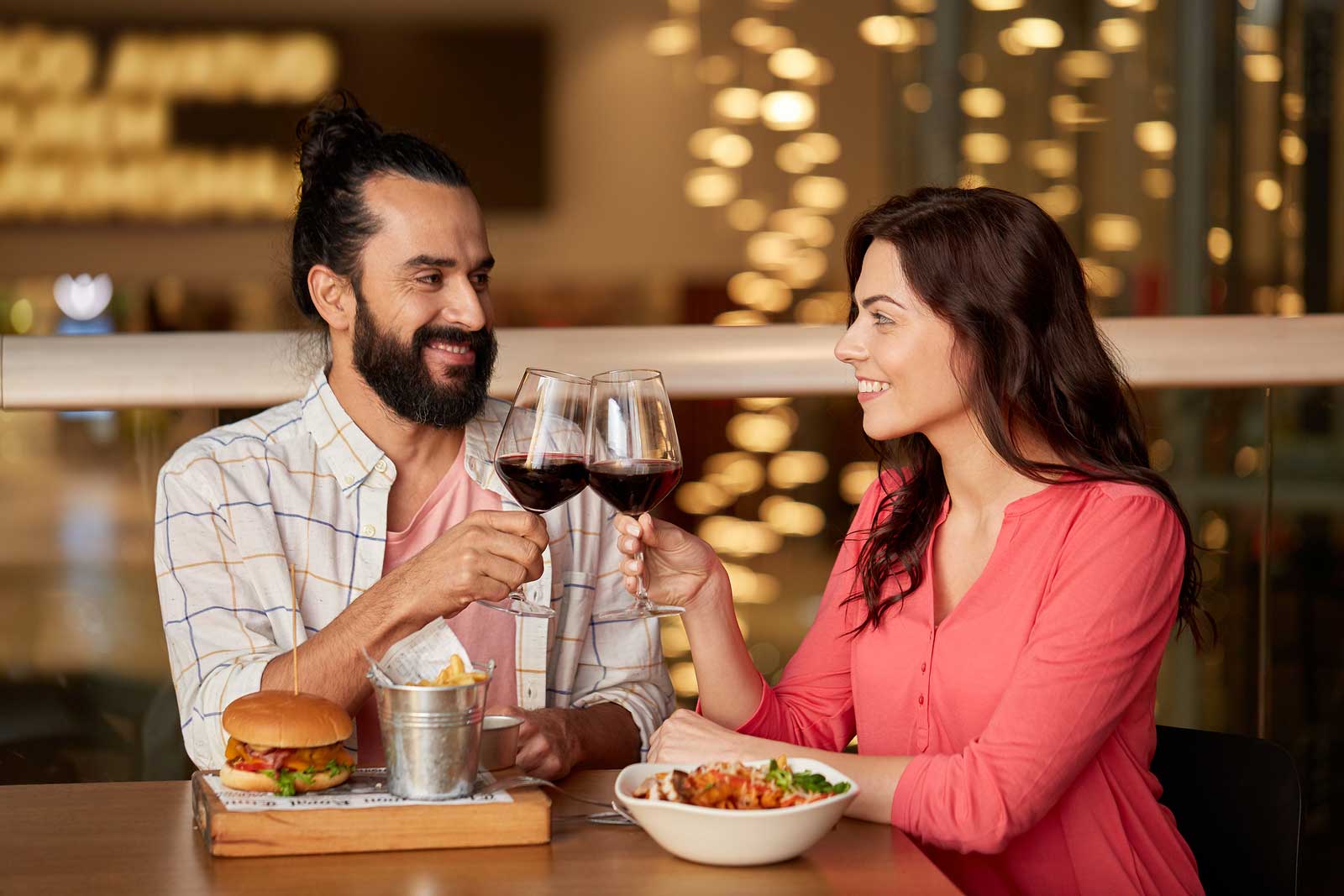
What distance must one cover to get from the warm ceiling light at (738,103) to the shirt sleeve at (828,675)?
2.01 m

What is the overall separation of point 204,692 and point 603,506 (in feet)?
2.30

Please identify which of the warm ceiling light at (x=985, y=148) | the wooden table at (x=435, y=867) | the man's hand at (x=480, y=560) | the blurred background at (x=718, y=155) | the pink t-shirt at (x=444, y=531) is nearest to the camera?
the wooden table at (x=435, y=867)

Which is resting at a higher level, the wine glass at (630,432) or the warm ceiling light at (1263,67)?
the warm ceiling light at (1263,67)

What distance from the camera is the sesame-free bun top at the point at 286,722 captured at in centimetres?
148

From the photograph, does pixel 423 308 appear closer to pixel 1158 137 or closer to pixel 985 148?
pixel 985 148

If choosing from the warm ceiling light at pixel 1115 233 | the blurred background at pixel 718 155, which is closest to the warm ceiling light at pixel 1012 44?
the blurred background at pixel 718 155

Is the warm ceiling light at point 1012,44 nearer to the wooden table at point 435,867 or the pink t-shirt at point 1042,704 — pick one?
the pink t-shirt at point 1042,704

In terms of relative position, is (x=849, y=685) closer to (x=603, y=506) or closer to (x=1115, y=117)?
(x=603, y=506)

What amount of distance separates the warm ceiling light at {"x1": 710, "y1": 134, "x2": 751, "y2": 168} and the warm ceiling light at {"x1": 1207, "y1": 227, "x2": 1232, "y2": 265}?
4.23 ft

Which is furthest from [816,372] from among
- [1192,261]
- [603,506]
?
[1192,261]

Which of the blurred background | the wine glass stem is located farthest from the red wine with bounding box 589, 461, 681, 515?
the blurred background

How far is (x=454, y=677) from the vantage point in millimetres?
1497

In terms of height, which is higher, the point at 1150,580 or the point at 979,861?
the point at 1150,580

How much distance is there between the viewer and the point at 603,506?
7.84ft
